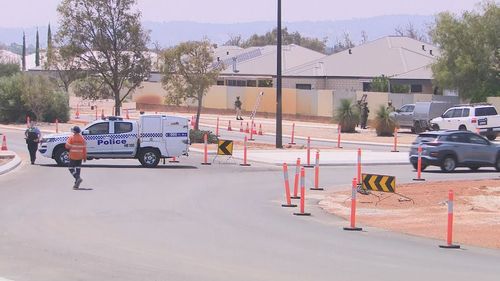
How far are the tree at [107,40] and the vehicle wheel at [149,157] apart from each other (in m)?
20.5

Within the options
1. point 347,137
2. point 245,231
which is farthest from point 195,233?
point 347,137

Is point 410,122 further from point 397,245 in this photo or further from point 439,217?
point 397,245

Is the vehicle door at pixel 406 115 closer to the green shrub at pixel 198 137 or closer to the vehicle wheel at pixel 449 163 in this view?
the green shrub at pixel 198 137

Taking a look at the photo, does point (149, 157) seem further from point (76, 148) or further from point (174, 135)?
point (76, 148)

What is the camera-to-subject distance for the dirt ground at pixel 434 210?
18984 millimetres

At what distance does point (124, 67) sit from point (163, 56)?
5.14 m

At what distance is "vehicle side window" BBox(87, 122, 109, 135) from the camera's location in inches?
1337

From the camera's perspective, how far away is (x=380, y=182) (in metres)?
22.8

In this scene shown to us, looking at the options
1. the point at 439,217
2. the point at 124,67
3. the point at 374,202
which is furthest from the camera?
the point at 124,67

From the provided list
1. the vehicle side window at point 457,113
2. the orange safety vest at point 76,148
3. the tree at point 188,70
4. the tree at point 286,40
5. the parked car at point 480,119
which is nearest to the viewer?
the orange safety vest at point 76,148

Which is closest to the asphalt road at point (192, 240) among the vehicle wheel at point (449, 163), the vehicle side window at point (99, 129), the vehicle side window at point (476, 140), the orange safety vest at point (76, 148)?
the orange safety vest at point (76, 148)

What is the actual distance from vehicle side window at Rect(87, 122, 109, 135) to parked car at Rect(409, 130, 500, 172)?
11.0m

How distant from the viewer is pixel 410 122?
57.8m

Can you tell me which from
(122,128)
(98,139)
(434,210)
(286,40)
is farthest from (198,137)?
(286,40)
